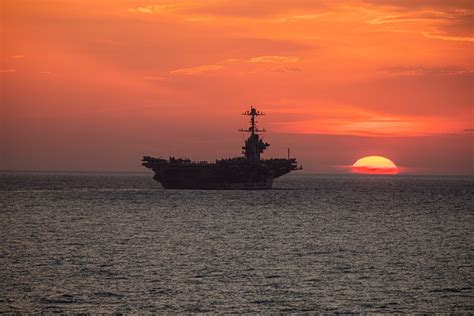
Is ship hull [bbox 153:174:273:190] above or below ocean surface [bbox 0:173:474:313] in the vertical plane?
above

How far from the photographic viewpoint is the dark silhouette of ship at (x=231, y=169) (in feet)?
473

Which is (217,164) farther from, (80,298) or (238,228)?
(80,298)

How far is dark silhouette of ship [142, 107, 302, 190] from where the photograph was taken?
144m

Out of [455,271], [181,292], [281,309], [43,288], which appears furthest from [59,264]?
[455,271]

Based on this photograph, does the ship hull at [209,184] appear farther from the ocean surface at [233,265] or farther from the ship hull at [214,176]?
the ocean surface at [233,265]

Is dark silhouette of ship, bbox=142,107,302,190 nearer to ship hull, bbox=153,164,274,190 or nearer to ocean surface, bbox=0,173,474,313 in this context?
ship hull, bbox=153,164,274,190

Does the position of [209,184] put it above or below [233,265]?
above

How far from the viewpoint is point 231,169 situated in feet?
474

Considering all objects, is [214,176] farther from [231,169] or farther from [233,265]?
[233,265]

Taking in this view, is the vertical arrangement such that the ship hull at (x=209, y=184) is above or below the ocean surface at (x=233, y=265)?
above

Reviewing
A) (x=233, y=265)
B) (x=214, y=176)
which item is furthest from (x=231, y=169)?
(x=233, y=265)

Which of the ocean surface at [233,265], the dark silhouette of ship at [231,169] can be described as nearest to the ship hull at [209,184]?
the dark silhouette of ship at [231,169]

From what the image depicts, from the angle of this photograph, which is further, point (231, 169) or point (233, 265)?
point (231, 169)

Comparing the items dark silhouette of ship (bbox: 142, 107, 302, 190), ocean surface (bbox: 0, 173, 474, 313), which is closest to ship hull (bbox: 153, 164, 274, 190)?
dark silhouette of ship (bbox: 142, 107, 302, 190)
